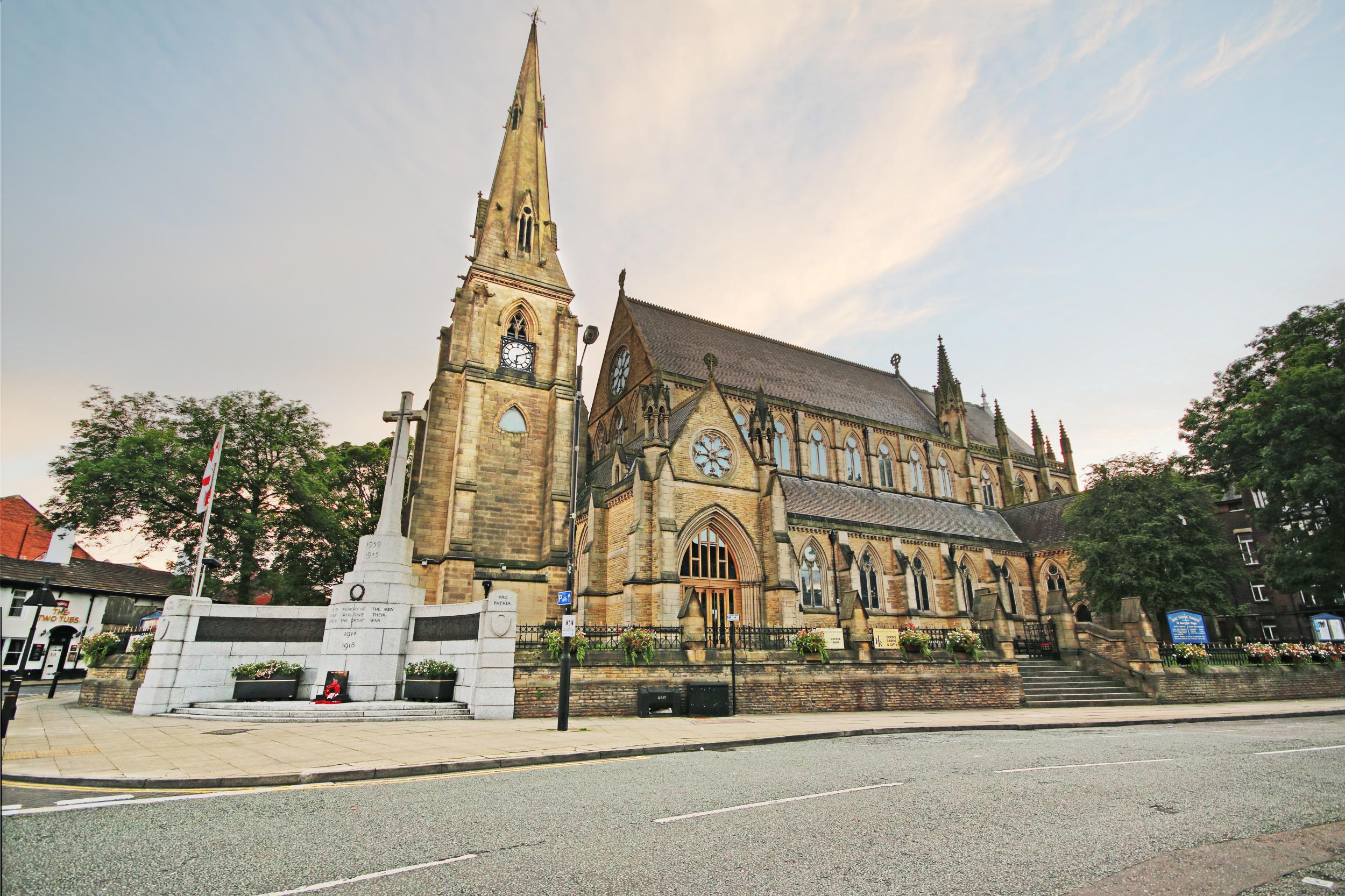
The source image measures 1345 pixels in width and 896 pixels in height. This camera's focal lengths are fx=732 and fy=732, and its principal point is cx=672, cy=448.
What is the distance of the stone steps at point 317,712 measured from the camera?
623 inches

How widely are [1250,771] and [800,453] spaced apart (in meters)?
27.1

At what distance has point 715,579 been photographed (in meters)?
26.9

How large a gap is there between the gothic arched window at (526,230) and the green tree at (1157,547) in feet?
96.0

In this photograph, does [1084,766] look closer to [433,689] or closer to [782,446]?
[433,689]

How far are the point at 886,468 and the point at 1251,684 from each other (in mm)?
18790

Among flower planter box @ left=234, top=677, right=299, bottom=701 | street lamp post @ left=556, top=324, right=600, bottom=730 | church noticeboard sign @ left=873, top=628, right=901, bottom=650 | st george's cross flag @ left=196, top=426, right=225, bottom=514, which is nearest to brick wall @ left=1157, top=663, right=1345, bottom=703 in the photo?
church noticeboard sign @ left=873, top=628, right=901, bottom=650

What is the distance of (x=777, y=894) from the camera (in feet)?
18.2

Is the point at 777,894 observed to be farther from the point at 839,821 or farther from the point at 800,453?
the point at 800,453

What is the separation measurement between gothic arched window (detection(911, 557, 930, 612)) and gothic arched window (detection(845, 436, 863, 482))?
643cm

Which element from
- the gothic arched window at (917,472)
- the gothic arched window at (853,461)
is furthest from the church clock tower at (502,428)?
the gothic arched window at (917,472)

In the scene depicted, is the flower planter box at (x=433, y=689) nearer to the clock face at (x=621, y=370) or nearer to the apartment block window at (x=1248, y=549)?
the clock face at (x=621, y=370)

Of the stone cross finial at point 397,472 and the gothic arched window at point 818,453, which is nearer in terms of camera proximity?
the stone cross finial at point 397,472

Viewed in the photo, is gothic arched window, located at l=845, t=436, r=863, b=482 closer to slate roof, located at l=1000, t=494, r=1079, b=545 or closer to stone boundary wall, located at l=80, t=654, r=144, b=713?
slate roof, located at l=1000, t=494, r=1079, b=545

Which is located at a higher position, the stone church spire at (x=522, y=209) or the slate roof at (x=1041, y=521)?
the stone church spire at (x=522, y=209)
